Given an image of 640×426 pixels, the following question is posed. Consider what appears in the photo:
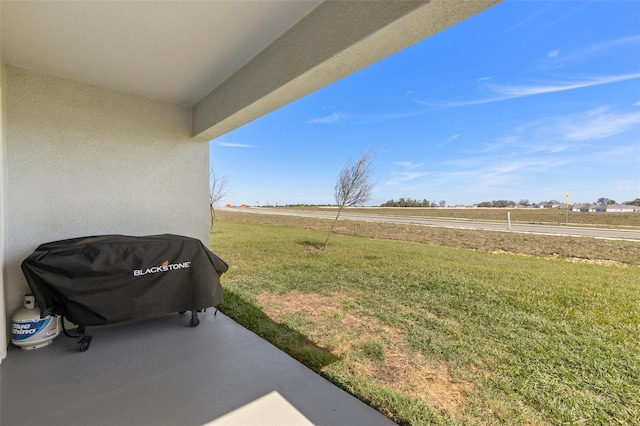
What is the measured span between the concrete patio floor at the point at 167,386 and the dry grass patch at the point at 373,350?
448 millimetres

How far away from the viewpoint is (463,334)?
290cm

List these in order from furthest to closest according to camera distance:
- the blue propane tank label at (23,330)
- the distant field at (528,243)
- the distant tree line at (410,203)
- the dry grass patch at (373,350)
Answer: the distant tree line at (410,203)
the distant field at (528,243)
the blue propane tank label at (23,330)
the dry grass patch at (373,350)

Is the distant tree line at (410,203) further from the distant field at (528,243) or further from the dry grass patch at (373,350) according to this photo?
the dry grass patch at (373,350)

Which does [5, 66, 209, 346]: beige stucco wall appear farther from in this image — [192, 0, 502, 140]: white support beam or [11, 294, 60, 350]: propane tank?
[192, 0, 502, 140]: white support beam

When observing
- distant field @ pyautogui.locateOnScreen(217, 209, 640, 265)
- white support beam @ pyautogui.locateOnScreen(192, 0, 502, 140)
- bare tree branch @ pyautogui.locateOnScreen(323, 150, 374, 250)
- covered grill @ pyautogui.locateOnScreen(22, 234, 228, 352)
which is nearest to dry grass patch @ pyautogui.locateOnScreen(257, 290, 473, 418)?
covered grill @ pyautogui.locateOnScreen(22, 234, 228, 352)

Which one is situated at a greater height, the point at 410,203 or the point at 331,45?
the point at 331,45

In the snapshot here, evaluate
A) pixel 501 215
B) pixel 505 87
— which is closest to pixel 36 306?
pixel 505 87

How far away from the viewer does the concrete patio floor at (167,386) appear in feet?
5.29

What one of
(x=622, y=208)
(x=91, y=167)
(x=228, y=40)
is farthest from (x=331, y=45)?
(x=622, y=208)

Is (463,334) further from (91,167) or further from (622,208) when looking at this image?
(622,208)

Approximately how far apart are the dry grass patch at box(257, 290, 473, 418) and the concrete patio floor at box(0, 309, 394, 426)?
0.45 metres

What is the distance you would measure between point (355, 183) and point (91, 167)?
7244mm

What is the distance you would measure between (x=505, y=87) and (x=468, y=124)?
769 centimetres

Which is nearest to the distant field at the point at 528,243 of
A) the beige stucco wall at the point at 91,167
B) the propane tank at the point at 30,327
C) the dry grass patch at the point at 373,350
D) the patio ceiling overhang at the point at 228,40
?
the dry grass patch at the point at 373,350
